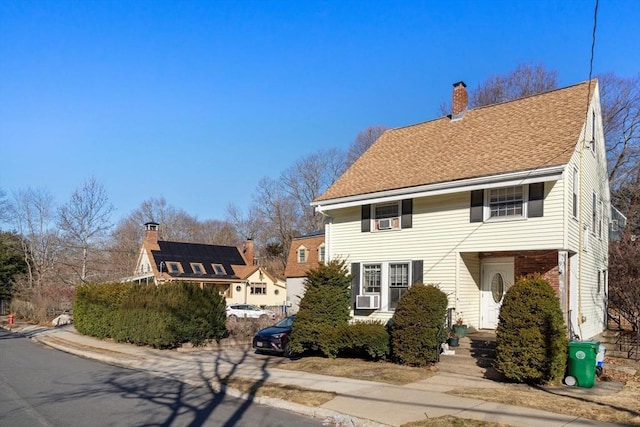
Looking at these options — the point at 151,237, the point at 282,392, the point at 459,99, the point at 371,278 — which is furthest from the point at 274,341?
the point at 151,237

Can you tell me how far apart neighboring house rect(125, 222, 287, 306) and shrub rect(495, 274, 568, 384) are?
3887cm

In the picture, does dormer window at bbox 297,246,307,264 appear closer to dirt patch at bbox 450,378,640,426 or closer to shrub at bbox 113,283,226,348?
shrub at bbox 113,283,226,348

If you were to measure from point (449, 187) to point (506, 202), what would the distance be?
165cm

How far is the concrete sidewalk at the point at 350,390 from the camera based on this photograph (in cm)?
826

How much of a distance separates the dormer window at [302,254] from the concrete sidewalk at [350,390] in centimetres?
2148

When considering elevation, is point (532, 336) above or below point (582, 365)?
above

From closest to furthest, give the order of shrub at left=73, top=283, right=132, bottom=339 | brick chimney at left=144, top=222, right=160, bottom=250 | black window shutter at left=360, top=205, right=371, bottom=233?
1. black window shutter at left=360, top=205, right=371, bottom=233
2. shrub at left=73, top=283, right=132, bottom=339
3. brick chimney at left=144, top=222, right=160, bottom=250

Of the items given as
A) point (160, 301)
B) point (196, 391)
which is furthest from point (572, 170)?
point (160, 301)

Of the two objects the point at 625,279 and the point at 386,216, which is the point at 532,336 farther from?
the point at 625,279

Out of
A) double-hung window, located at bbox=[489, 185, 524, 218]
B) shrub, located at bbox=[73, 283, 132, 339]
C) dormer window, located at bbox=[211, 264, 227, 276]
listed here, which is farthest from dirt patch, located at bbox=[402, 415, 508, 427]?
dormer window, located at bbox=[211, 264, 227, 276]

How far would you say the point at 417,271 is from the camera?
53.6ft

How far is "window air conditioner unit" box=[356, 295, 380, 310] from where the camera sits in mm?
16875

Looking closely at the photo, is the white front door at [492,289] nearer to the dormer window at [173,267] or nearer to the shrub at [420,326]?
the shrub at [420,326]

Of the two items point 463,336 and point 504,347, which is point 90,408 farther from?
point 463,336
